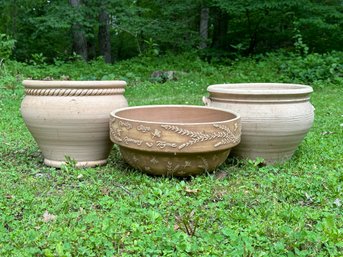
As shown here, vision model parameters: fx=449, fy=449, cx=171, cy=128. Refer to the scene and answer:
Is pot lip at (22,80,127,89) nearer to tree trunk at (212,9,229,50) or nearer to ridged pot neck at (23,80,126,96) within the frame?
ridged pot neck at (23,80,126,96)

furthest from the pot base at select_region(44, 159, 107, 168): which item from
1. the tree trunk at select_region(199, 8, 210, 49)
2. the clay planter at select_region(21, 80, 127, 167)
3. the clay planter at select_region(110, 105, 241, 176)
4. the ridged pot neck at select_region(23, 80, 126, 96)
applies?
the tree trunk at select_region(199, 8, 210, 49)

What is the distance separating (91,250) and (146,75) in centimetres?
836

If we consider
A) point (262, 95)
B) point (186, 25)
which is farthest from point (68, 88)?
point (186, 25)

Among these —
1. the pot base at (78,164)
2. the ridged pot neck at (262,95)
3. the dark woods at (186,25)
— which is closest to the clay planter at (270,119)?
the ridged pot neck at (262,95)

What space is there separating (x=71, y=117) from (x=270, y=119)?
141 cm

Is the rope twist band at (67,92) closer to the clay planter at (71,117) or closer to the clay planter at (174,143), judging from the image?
the clay planter at (71,117)

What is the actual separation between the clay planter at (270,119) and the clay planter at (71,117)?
0.93 m

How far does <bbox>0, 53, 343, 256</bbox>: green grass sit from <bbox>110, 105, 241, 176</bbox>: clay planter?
0.10 meters

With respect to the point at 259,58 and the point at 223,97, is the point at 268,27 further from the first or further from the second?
the point at 223,97

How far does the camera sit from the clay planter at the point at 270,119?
3.23 m

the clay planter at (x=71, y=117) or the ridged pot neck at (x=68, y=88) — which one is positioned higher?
the ridged pot neck at (x=68, y=88)

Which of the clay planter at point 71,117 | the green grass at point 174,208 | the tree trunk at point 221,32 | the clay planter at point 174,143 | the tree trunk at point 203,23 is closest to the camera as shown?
the green grass at point 174,208

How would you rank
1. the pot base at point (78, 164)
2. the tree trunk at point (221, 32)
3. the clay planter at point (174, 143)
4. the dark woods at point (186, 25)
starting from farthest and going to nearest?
1. the tree trunk at point (221, 32)
2. the dark woods at point (186, 25)
3. the pot base at point (78, 164)
4. the clay planter at point (174, 143)

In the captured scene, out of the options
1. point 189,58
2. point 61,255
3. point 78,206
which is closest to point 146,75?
point 189,58
